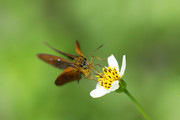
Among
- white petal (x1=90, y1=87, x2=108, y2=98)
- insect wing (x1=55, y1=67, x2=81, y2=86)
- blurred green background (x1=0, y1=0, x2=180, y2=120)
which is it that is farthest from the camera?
blurred green background (x1=0, y1=0, x2=180, y2=120)

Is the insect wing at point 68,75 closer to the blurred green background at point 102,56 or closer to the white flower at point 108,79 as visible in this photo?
the white flower at point 108,79

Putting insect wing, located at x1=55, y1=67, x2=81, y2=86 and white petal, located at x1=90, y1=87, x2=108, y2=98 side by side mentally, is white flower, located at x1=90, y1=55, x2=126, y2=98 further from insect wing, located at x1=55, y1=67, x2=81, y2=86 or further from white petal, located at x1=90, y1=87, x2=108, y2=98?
insect wing, located at x1=55, y1=67, x2=81, y2=86

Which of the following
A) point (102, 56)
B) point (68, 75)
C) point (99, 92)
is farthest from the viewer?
point (102, 56)

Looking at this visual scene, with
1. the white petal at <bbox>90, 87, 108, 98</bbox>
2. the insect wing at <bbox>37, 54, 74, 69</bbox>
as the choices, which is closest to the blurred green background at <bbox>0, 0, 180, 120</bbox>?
the insect wing at <bbox>37, 54, 74, 69</bbox>

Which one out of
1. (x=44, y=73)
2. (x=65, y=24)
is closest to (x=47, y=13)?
(x=65, y=24)

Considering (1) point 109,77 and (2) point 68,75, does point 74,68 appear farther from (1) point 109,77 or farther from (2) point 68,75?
(1) point 109,77

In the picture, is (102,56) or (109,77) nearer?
(109,77)

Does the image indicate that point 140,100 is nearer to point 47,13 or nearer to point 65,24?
point 65,24

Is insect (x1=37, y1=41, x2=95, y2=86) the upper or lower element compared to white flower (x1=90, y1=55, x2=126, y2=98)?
upper

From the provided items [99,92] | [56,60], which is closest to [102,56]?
A: [56,60]

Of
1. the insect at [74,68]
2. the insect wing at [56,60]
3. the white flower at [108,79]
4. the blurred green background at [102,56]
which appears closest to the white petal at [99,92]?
the white flower at [108,79]
